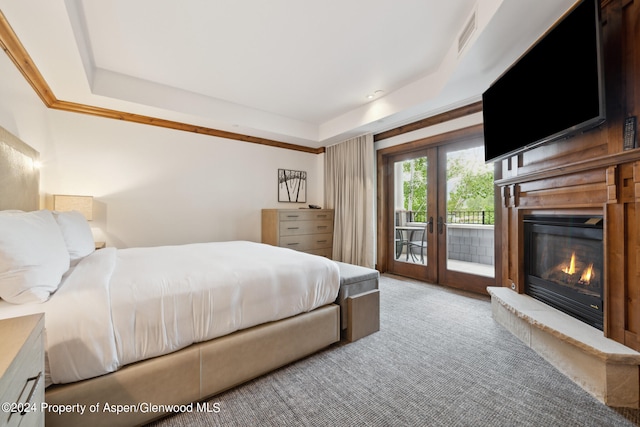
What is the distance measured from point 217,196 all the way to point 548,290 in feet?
13.7

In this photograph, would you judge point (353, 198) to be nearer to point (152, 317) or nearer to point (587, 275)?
point (587, 275)

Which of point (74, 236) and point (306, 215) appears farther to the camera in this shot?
point (306, 215)

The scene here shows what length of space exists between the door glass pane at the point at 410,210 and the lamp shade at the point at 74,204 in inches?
165

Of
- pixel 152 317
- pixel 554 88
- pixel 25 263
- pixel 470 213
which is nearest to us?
pixel 25 263

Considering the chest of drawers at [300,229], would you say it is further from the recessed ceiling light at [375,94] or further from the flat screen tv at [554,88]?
the flat screen tv at [554,88]

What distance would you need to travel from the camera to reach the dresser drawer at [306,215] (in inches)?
170

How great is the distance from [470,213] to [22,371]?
4024 mm

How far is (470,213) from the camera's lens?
3514 mm

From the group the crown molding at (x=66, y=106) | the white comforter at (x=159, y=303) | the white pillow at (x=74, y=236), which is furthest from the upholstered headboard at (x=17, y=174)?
the white comforter at (x=159, y=303)

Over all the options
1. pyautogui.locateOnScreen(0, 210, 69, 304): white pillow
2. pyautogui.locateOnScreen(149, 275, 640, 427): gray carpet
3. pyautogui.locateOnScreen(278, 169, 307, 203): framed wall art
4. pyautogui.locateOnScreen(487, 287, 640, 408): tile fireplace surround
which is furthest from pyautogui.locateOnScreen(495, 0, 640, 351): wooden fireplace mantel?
pyautogui.locateOnScreen(278, 169, 307, 203): framed wall art

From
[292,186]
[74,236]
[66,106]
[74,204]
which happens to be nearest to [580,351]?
[74,236]

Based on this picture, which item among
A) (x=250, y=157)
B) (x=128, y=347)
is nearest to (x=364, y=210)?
(x=250, y=157)

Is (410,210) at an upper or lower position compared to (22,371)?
upper

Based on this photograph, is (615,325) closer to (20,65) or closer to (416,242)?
(416,242)
